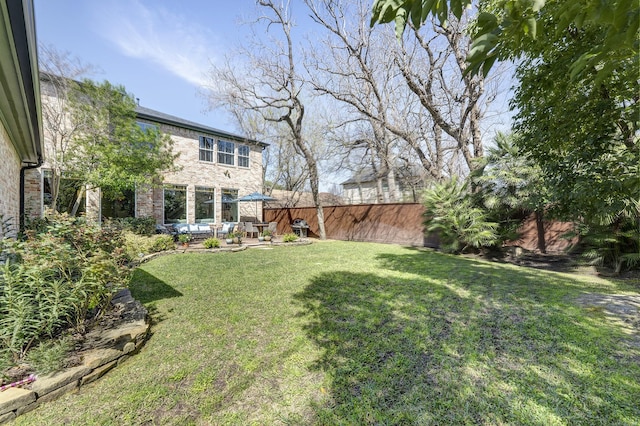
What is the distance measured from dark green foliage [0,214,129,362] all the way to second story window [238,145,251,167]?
13255 millimetres

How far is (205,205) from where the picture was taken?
14.3m

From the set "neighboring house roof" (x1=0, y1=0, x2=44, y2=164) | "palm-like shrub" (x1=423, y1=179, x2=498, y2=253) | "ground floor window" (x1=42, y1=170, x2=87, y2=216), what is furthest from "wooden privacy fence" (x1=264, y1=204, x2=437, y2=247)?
"neighboring house roof" (x1=0, y1=0, x2=44, y2=164)

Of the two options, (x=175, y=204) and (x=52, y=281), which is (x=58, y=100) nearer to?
(x=175, y=204)

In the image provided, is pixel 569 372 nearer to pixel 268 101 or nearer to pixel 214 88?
pixel 268 101

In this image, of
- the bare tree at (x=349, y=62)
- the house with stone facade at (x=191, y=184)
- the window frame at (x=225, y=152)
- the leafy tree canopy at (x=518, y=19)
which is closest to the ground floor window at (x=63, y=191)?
the house with stone facade at (x=191, y=184)

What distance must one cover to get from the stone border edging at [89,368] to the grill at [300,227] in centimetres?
1033

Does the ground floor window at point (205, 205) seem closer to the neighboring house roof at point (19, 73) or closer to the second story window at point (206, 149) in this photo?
the second story window at point (206, 149)

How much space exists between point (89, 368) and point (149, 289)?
104 inches

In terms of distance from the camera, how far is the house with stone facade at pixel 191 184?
10742 mm

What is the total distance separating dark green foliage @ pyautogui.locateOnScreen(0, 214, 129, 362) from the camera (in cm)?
235

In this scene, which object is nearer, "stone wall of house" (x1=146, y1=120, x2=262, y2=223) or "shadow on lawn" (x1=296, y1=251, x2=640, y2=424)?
"shadow on lawn" (x1=296, y1=251, x2=640, y2=424)

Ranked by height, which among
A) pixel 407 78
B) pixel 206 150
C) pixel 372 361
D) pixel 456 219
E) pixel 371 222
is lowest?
pixel 372 361

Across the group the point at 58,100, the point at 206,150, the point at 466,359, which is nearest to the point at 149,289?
the point at 466,359

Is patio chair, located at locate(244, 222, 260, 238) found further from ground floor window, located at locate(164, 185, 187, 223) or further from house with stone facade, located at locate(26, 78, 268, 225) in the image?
ground floor window, located at locate(164, 185, 187, 223)
